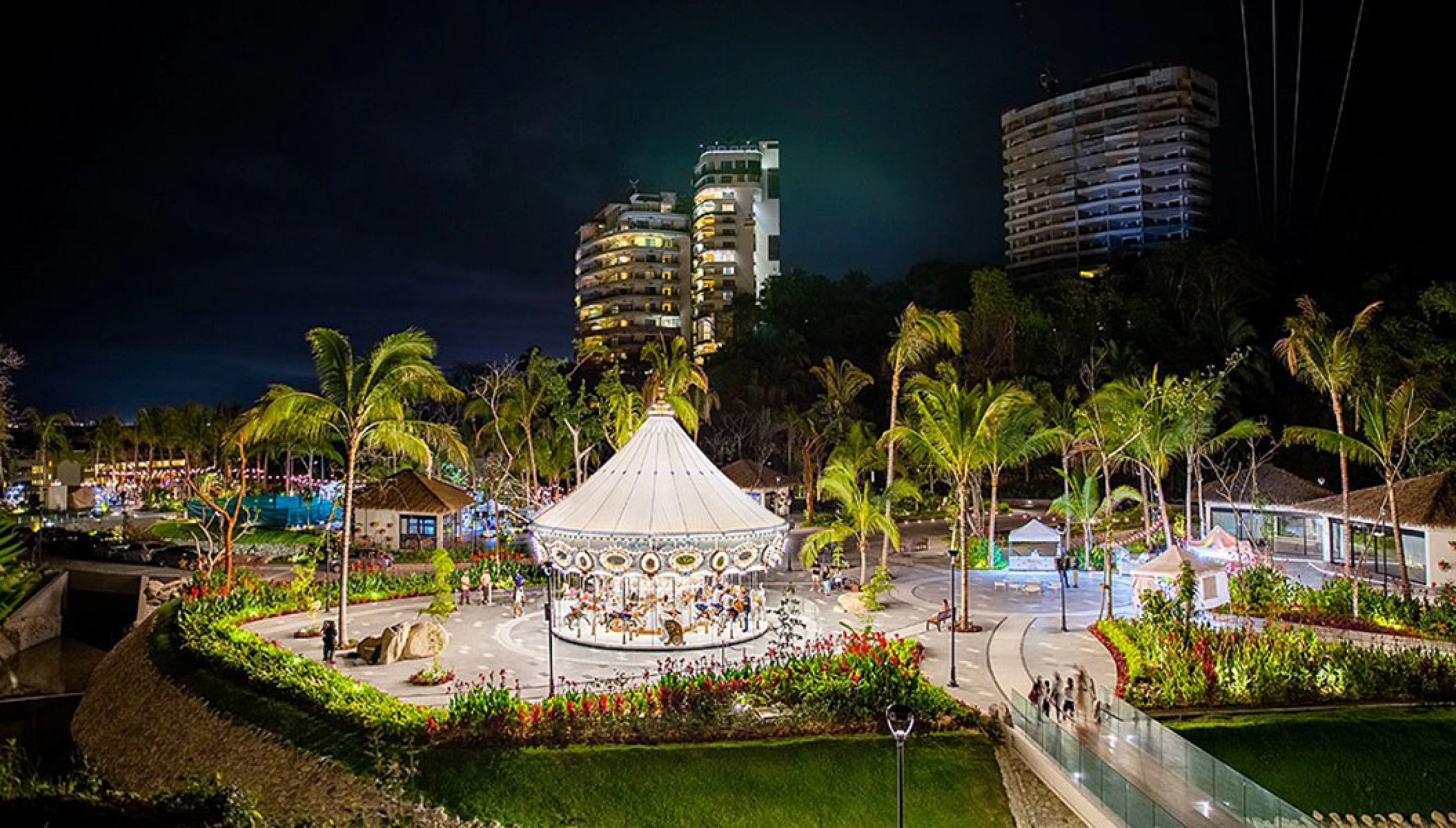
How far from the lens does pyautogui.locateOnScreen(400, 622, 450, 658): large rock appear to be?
63.5ft

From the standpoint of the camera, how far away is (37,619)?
28453mm

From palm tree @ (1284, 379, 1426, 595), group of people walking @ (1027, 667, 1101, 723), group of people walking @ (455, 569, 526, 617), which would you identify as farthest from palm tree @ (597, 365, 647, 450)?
palm tree @ (1284, 379, 1426, 595)

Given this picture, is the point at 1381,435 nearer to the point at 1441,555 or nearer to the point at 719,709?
the point at 1441,555

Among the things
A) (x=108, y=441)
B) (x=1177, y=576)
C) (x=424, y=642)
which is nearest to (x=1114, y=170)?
(x=1177, y=576)

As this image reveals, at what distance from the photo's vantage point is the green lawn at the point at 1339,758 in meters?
14.5

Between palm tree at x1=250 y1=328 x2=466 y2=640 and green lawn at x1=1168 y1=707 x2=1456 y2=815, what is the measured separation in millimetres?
16927

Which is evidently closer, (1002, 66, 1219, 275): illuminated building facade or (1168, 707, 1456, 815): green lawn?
(1168, 707, 1456, 815): green lawn

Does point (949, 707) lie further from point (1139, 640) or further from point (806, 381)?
point (806, 381)

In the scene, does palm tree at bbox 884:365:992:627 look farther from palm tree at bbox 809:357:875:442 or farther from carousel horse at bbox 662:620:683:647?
palm tree at bbox 809:357:875:442

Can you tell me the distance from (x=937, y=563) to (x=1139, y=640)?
52.0 feet

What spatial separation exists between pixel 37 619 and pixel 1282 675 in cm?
3333

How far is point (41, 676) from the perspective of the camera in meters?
25.5

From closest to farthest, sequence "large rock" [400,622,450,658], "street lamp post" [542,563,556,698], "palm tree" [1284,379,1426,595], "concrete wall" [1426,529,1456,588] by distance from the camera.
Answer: "street lamp post" [542,563,556,698], "large rock" [400,622,450,658], "palm tree" [1284,379,1426,595], "concrete wall" [1426,529,1456,588]

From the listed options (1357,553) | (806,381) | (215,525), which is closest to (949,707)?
(1357,553)
